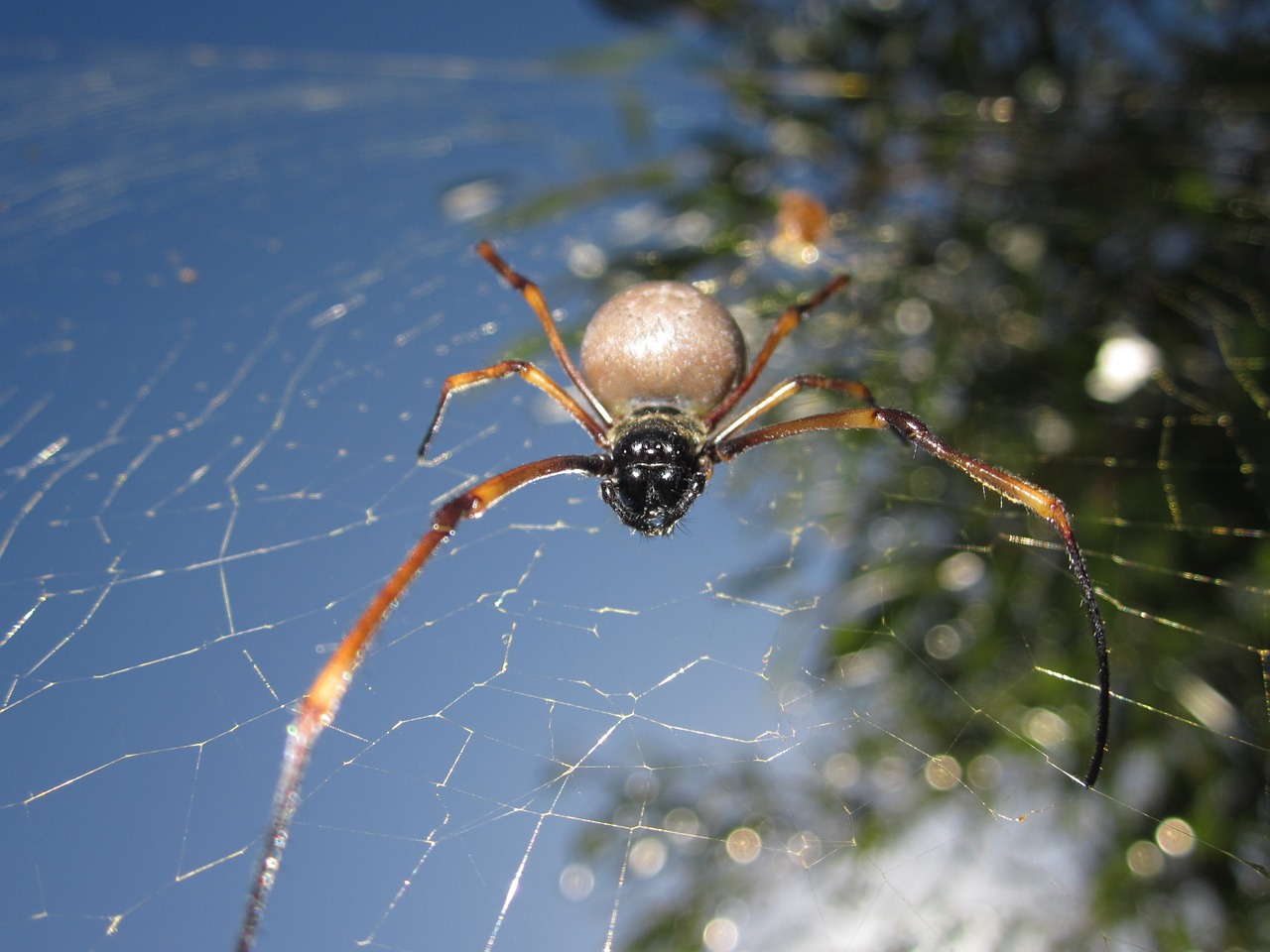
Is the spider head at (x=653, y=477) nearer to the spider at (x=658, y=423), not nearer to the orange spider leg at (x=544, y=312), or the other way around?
the spider at (x=658, y=423)

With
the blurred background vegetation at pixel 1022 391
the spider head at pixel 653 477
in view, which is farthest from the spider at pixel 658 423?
the blurred background vegetation at pixel 1022 391

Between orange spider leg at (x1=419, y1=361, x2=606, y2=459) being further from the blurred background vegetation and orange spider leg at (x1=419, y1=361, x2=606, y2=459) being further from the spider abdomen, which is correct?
the blurred background vegetation

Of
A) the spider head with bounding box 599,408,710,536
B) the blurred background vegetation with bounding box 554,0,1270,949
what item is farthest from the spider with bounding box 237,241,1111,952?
the blurred background vegetation with bounding box 554,0,1270,949

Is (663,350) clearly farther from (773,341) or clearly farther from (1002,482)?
(1002,482)

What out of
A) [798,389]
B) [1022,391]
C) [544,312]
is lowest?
[1022,391]

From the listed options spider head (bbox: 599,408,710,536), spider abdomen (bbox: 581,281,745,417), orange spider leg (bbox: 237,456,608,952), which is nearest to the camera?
orange spider leg (bbox: 237,456,608,952)

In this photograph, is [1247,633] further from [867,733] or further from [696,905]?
[696,905]

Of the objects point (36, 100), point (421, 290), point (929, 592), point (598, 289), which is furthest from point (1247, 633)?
point (36, 100)

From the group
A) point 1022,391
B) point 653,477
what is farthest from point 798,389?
point 1022,391
